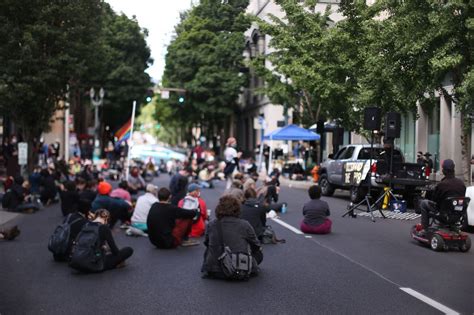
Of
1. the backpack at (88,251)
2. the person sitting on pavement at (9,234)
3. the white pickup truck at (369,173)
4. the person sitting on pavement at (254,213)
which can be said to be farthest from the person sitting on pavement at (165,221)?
the white pickup truck at (369,173)

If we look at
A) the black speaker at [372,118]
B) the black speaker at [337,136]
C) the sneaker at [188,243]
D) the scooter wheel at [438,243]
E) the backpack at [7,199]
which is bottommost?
the sneaker at [188,243]

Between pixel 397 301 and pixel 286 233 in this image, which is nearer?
pixel 397 301

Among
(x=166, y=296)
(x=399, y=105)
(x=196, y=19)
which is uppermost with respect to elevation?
(x=196, y=19)

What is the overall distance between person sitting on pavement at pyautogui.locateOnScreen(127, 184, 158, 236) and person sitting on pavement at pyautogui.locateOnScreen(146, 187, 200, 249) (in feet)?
6.05

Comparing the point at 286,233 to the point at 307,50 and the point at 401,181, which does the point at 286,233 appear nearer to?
the point at 401,181

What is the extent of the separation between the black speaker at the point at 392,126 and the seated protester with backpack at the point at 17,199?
1014 centimetres

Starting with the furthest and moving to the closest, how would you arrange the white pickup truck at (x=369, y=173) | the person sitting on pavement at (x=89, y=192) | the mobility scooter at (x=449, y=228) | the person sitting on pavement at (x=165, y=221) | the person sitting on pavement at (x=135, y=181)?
the person sitting on pavement at (x=135, y=181), the white pickup truck at (x=369, y=173), the person sitting on pavement at (x=89, y=192), the mobility scooter at (x=449, y=228), the person sitting on pavement at (x=165, y=221)

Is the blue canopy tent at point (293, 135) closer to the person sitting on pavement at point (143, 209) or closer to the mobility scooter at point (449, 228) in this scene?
the person sitting on pavement at point (143, 209)

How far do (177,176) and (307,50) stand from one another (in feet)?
45.4

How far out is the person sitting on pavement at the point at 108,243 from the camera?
1068cm

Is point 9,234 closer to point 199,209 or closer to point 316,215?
point 199,209

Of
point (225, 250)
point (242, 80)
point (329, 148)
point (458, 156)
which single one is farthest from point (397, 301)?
point (242, 80)

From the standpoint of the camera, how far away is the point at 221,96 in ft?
190

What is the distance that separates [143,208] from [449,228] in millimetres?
6007
